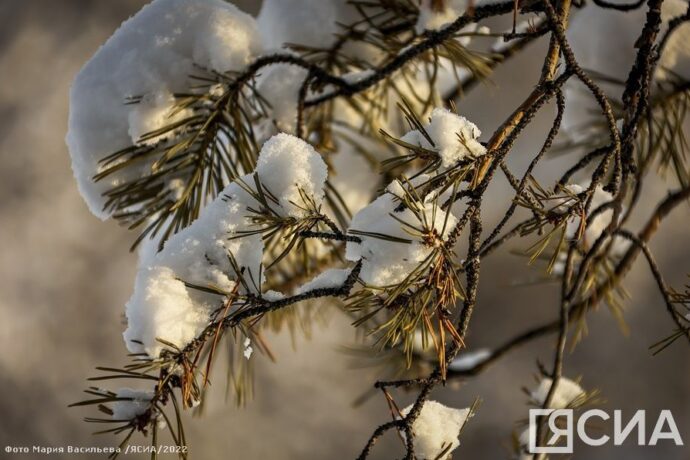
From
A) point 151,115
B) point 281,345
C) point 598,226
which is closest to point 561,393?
point 598,226

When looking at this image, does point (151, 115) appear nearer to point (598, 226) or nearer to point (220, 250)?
point (220, 250)

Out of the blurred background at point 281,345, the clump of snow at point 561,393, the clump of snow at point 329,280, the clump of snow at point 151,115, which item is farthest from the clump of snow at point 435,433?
the blurred background at point 281,345

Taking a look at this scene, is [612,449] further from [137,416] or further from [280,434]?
[137,416]

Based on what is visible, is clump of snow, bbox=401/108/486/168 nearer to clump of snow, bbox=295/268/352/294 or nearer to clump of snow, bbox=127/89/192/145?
clump of snow, bbox=295/268/352/294

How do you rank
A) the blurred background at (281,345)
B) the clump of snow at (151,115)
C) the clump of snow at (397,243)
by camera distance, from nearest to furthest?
the clump of snow at (397,243) → the clump of snow at (151,115) → the blurred background at (281,345)

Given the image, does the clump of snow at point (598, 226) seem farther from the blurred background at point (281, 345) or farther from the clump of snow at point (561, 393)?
the blurred background at point (281, 345)
